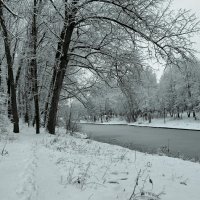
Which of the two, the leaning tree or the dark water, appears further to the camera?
the dark water

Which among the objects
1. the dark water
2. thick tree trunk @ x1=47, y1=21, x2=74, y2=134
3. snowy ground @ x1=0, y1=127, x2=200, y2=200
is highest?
thick tree trunk @ x1=47, y1=21, x2=74, y2=134

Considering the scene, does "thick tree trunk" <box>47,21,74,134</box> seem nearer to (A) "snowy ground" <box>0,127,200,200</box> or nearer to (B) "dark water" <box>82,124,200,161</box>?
(B) "dark water" <box>82,124,200,161</box>

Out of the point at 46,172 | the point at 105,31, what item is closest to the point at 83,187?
the point at 46,172

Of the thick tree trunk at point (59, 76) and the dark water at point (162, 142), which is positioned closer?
the thick tree trunk at point (59, 76)

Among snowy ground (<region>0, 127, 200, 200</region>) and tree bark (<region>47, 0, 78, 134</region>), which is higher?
tree bark (<region>47, 0, 78, 134</region>)

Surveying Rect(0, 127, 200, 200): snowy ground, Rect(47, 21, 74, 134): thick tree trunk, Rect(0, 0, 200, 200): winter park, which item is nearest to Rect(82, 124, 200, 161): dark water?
Rect(0, 0, 200, 200): winter park

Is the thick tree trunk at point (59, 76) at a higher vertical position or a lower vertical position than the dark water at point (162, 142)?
higher

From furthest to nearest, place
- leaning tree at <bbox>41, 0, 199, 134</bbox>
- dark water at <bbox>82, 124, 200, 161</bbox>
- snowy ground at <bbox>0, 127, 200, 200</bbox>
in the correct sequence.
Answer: dark water at <bbox>82, 124, 200, 161</bbox> → leaning tree at <bbox>41, 0, 199, 134</bbox> → snowy ground at <bbox>0, 127, 200, 200</bbox>

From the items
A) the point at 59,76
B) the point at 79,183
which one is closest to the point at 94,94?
the point at 59,76

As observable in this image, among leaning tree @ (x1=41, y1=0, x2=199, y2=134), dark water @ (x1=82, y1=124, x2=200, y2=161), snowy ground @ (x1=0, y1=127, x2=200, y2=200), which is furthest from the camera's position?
dark water @ (x1=82, y1=124, x2=200, y2=161)

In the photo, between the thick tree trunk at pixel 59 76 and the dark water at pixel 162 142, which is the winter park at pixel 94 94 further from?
the dark water at pixel 162 142

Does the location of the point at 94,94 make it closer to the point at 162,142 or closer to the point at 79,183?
the point at 162,142

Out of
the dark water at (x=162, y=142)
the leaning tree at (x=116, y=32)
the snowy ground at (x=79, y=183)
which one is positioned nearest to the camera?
the snowy ground at (x=79, y=183)

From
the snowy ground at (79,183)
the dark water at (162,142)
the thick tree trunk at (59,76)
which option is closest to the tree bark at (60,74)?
the thick tree trunk at (59,76)
